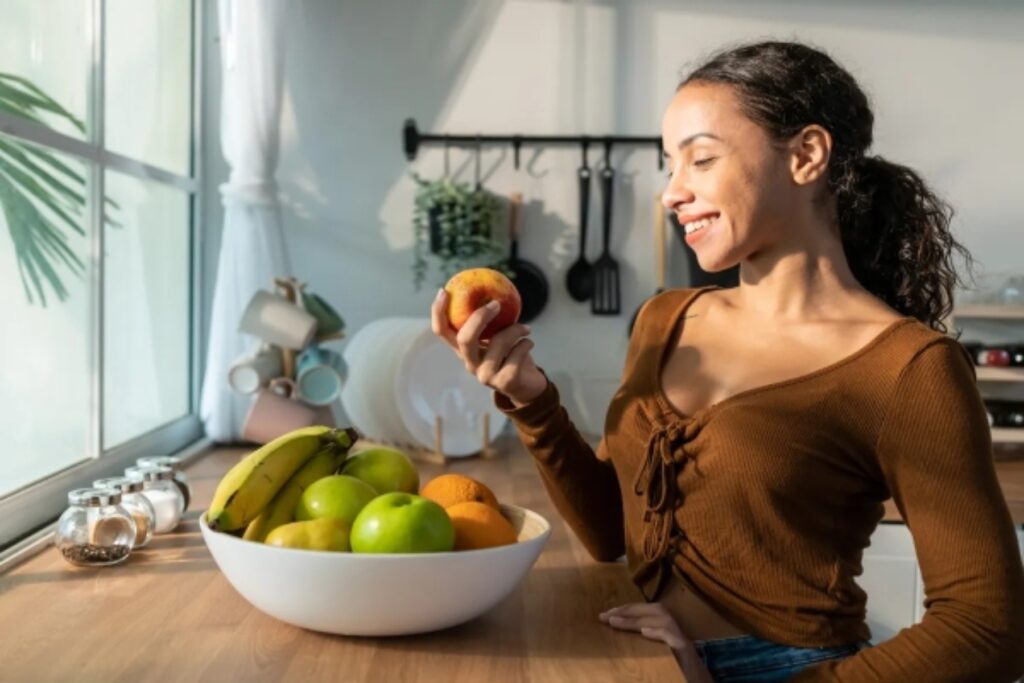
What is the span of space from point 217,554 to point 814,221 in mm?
688

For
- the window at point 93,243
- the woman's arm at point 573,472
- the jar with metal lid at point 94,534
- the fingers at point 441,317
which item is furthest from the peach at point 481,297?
the window at point 93,243

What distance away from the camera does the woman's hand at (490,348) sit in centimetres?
95

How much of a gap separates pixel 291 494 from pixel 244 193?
1211 mm

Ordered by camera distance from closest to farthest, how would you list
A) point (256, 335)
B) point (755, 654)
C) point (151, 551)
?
point (755, 654), point (151, 551), point (256, 335)

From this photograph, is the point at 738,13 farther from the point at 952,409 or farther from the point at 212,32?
the point at 952,409

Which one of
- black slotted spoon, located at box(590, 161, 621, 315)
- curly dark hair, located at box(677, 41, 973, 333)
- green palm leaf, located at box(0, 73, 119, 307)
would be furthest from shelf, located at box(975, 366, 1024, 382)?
green palm leaf, located at box(0, 73, 119, 307)

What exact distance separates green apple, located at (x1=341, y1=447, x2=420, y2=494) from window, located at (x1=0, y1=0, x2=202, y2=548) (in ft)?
1.69

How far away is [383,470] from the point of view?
1036 millimetres

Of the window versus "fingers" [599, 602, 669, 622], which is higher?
the window

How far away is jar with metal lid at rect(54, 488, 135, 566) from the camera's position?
1121mm

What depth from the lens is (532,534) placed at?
3.33ft

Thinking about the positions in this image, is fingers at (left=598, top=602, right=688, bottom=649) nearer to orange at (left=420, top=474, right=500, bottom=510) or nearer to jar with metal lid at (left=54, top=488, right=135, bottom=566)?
orange at (left=420, top=474, right=500, bottom=510)

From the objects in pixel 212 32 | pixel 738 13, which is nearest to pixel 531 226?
pixel 738 13

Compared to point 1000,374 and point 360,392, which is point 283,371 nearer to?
point 360,392
